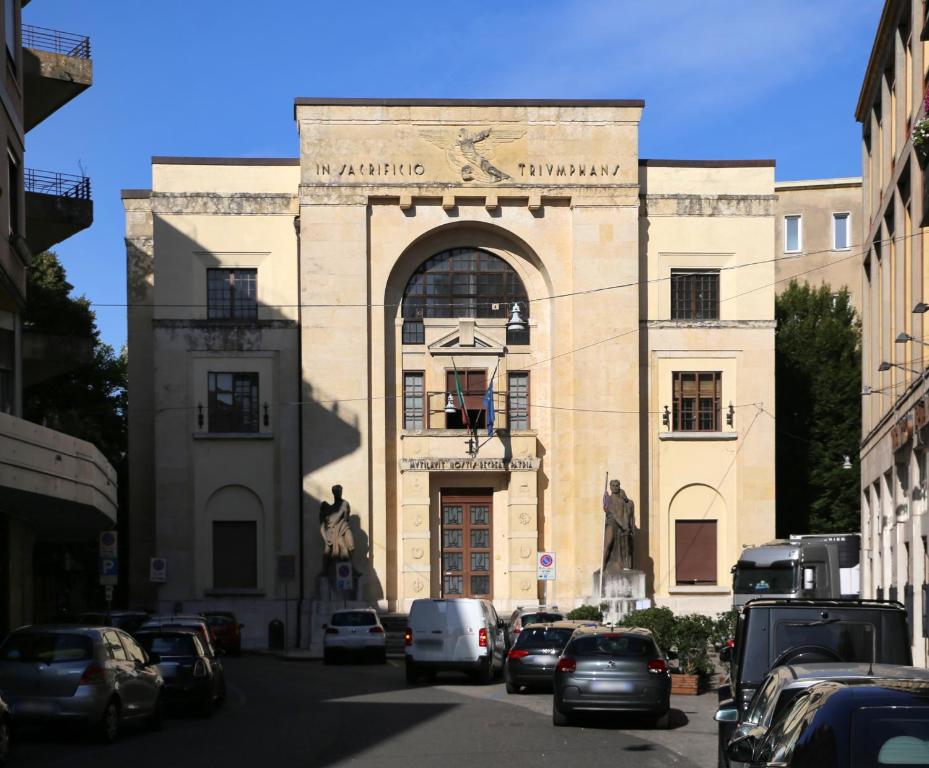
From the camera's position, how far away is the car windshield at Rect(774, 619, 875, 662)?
14.7 meters

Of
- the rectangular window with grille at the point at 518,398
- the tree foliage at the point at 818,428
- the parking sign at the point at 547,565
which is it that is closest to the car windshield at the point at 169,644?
the parking sign at the point at 547,565

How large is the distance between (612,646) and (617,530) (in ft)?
84.1

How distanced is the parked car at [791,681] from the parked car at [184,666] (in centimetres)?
1346

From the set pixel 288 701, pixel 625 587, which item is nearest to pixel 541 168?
pixel 625 587

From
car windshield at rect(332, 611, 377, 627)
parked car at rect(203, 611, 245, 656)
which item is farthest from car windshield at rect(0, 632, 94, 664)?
parked car at rect(203, 611, 245, 656)

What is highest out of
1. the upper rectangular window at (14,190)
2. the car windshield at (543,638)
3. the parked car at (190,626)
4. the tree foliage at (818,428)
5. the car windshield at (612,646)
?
the upper rectangular window at (14,190)

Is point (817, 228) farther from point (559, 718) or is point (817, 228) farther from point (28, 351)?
point (559, 718)

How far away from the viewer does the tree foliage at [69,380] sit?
53719 millimetres

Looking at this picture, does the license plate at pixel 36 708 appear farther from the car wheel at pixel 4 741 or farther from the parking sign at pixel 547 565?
the parking sign at pixel 547 565

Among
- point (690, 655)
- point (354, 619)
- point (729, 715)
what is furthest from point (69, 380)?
point (729, 715)

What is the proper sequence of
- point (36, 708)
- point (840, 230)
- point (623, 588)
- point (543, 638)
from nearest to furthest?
1. point (36, 708)
2. point (543, 638)
3. point (623, 588)
4. point (840, 230)

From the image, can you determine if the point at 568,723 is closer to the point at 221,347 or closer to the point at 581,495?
the point at 581,495

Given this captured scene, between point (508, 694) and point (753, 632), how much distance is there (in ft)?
48.9

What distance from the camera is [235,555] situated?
164 ft
